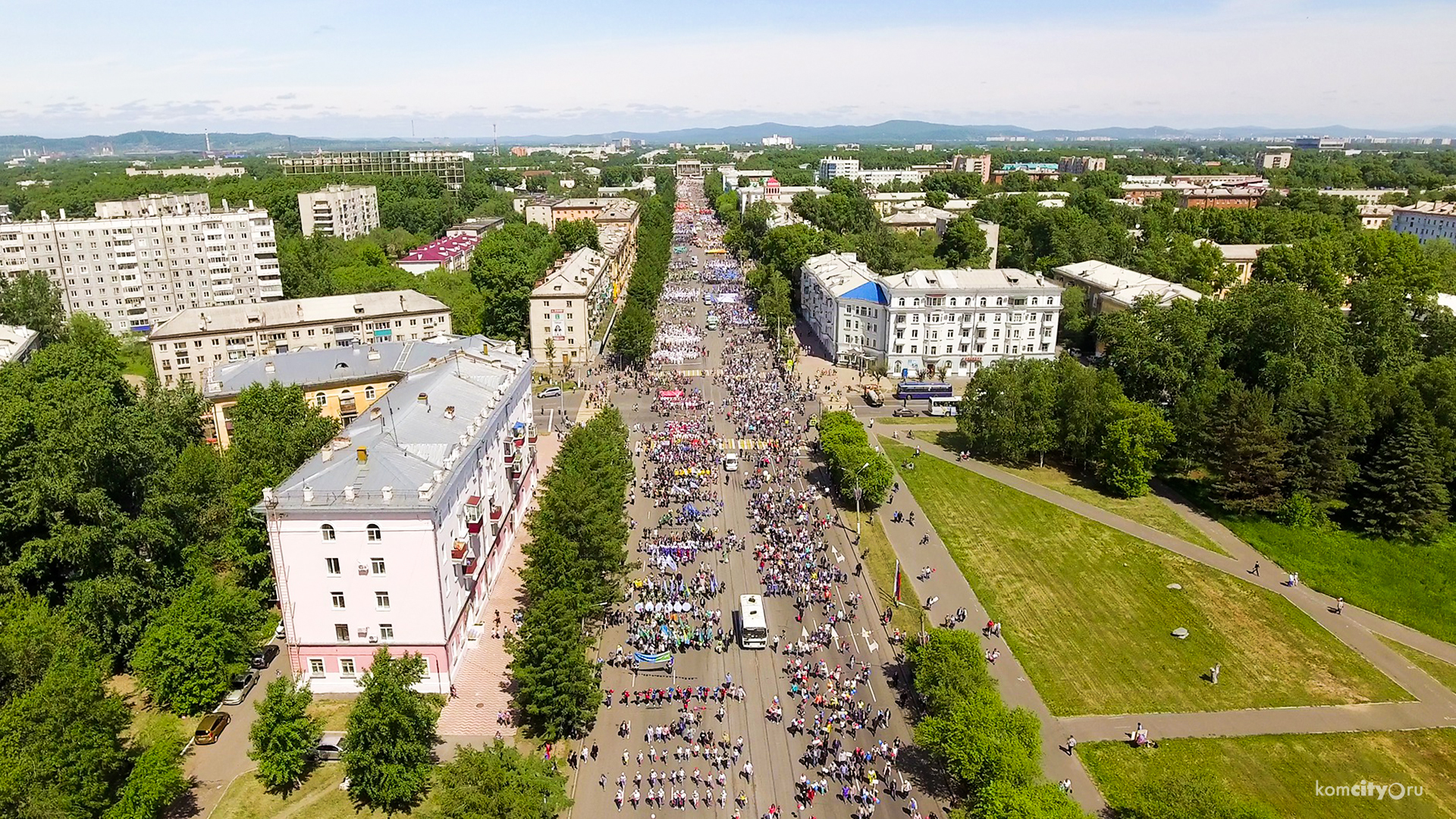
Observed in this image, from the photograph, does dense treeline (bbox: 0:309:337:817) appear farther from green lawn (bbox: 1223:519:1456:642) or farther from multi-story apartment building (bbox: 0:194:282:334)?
multi-story apartment building (bbox: 0:194:282:334)

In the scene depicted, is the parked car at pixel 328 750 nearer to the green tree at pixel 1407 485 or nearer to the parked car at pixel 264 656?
the parked car at pixel 264 656

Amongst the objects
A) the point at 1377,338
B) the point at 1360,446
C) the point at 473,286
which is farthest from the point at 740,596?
the point at 473,286

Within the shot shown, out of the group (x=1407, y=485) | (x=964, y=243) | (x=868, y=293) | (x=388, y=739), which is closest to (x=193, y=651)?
(x=388, y=739)

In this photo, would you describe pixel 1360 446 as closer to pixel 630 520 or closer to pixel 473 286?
pixel 630 520

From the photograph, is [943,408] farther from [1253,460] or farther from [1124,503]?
[1253,460]

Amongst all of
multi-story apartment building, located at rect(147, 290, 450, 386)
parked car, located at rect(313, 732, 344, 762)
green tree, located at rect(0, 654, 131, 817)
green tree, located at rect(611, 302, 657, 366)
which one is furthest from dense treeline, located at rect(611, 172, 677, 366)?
green tree, located at rect(0, 654, 131, 817)

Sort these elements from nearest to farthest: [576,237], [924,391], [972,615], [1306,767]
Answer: [1306,767]
[972,615]
[924,391]
[576,237]
